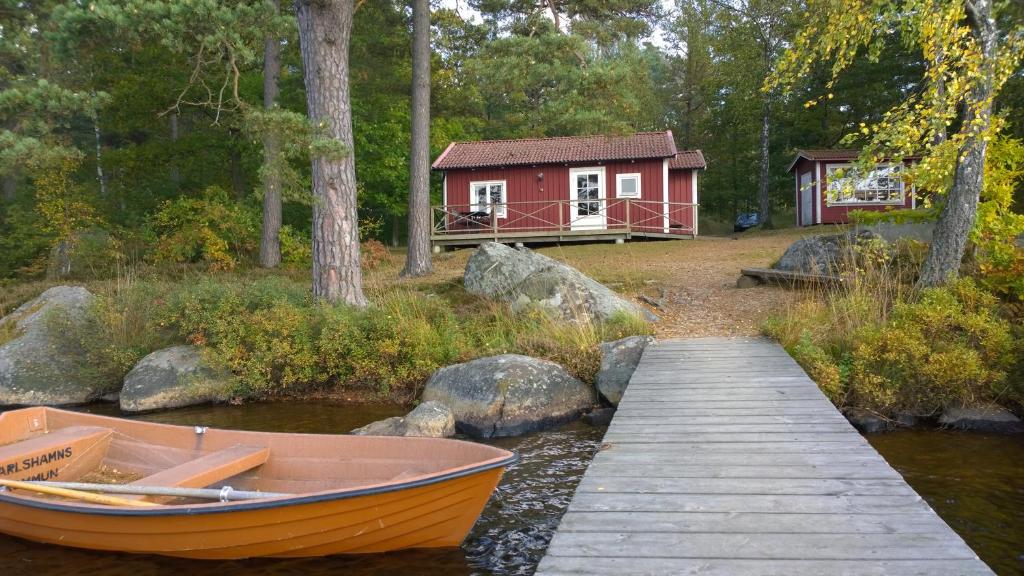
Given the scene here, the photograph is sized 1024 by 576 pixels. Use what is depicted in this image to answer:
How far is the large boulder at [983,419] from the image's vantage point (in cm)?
717

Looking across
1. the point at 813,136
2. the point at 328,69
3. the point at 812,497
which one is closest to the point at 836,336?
the point at 812,497

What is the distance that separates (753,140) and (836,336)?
30.3 meters

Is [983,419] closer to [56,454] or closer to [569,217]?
[56,454]

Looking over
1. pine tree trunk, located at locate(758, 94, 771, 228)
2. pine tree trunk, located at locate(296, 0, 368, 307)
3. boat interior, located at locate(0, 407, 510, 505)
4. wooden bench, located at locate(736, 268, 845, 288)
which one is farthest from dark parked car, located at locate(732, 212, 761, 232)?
boat interior, located at locate(0, 407, 510, 505)

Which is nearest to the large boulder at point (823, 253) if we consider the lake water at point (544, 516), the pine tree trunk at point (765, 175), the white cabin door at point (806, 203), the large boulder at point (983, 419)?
the large boulder at point (983, 419)

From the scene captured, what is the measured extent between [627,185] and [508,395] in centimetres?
1587

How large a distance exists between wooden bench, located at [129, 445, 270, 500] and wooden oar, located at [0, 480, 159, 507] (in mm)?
156

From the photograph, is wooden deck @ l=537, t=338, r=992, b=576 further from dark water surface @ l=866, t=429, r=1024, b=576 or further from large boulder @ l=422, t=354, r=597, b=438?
large boulder @ l=422, t=354, r=597, b=438

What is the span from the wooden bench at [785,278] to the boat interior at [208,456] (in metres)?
6.96

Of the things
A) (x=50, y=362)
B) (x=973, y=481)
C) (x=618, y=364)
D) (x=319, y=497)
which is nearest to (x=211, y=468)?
(x=319, y=497)

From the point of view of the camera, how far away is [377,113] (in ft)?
77.0

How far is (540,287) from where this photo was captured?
10.5m

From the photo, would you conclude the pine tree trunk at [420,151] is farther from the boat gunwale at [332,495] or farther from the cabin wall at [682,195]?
the boat gunwale at [332,495]

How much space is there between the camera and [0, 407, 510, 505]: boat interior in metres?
4.72
